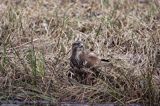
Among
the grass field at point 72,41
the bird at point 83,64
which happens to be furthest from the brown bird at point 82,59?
the grass field at point 72,41

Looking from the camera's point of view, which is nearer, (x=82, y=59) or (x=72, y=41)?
(x=82, y=59)

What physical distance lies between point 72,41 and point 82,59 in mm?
900

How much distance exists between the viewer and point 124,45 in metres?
4.84

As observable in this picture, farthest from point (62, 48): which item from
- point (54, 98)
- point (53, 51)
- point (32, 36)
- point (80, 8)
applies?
point (80, 8)

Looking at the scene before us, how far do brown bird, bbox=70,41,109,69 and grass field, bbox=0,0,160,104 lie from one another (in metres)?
0.13

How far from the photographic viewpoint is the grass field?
395 centimetres

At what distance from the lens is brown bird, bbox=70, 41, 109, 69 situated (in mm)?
3979

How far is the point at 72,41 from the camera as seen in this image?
15.9 feet

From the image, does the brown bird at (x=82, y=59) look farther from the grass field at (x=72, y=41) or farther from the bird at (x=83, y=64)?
the grass field at (x=72, y=41)

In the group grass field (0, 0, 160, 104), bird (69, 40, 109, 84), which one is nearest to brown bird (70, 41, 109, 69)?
→ bird (69, 40, 109, 84)

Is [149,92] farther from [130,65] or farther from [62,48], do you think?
[62,48]

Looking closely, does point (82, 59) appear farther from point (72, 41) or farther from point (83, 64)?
point (72, 41)

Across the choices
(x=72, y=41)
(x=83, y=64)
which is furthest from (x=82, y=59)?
(x=72, y=41)

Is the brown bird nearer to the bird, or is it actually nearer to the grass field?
the bird
